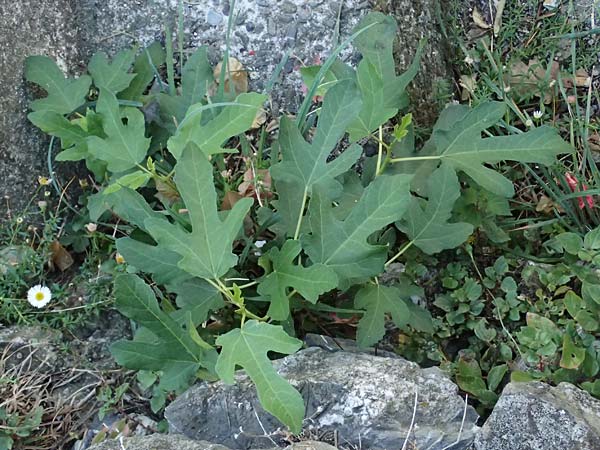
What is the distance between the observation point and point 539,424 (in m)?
1.63

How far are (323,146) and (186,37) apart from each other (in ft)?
2.84

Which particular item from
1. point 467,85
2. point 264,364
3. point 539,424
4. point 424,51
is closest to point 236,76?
point 424,51

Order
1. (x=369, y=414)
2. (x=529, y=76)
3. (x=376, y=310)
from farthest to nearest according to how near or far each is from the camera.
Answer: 1. (x=529, y=76)
2. (x=376, y=310)
3. (x=369, y=414)

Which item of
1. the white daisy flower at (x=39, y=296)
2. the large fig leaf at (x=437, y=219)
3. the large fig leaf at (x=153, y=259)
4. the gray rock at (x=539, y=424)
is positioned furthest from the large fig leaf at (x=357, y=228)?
the white daisy flower at (x=39, y=296)

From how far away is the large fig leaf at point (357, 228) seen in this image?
181 centimetres

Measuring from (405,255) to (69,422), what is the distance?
3.66ft

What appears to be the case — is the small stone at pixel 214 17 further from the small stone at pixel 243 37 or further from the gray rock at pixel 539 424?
the gray rock at pixel 539 424

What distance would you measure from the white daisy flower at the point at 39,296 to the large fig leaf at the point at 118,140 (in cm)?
51

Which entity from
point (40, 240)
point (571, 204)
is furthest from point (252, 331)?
point (571, 204)

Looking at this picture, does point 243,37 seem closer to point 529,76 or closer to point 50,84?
point 50,84

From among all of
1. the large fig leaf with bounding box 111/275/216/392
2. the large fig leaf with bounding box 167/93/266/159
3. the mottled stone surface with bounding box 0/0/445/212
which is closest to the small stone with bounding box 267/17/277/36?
the mottled stone surface with bounding box 0/0/445/212

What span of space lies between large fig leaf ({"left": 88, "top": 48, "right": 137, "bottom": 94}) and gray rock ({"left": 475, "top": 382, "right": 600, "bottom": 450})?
1489mm

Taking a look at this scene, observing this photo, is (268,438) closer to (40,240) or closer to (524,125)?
(40,240)

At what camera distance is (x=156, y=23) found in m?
2.57
